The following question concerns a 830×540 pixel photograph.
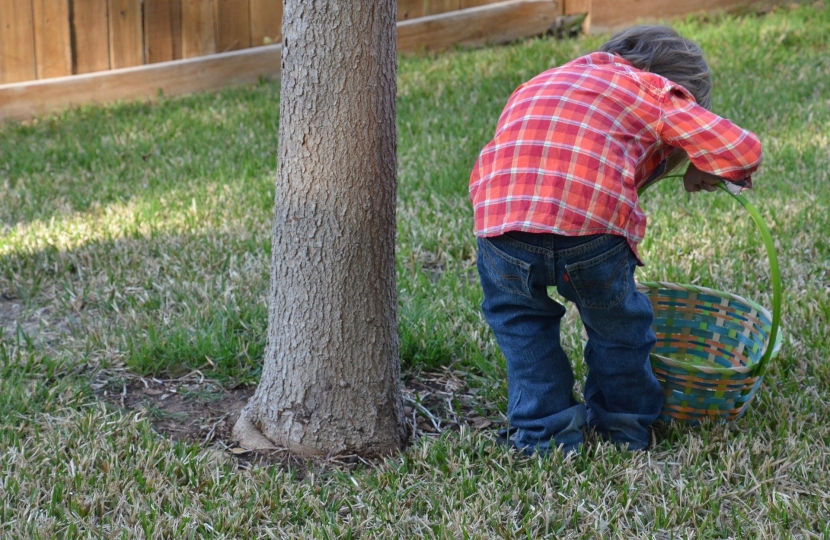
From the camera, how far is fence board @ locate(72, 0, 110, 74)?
20.3 feet

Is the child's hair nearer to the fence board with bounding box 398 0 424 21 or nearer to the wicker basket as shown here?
the wicker basket

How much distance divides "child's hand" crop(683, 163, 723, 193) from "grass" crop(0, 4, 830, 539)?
689 millimetres

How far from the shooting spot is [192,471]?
2443mm

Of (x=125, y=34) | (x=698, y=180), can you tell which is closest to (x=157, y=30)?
(x=125, y=34)

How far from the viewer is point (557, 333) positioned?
2.56m

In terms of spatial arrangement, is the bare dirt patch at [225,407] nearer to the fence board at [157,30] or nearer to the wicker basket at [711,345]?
the wicker basket at [711,345]

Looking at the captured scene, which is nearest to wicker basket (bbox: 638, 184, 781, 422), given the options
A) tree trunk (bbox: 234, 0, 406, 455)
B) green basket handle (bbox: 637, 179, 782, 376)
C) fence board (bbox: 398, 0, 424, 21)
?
green basket handle (bbox: 637, 179, 782, 376)

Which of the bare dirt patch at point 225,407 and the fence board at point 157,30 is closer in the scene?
the bare dirt patch at point 225,407

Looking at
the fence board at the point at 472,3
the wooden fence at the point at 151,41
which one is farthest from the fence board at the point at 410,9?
the fence board at the point at 472,3

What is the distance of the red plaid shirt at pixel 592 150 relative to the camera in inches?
90.7

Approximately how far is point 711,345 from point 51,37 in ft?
15.9

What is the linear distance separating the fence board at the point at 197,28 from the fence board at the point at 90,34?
0.55 metres

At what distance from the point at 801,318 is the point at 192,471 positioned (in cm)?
219

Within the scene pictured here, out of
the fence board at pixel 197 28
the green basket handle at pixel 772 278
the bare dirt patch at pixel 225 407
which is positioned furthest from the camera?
the fence board at pixel 197 28
